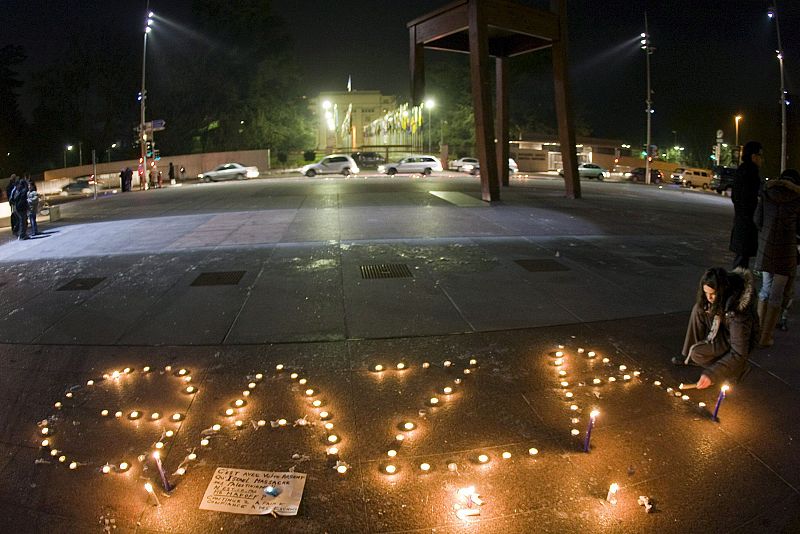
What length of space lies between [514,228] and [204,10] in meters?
61.2

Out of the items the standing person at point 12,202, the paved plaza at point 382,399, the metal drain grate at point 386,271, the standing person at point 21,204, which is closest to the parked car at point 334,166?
the standing person at point 12,202

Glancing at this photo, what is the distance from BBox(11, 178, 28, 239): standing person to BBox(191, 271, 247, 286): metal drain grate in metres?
6.82

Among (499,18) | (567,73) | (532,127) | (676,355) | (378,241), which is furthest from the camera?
(532,127)

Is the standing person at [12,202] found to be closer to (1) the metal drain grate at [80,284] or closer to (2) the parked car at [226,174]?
(1) the metal drain grate at [80,284]

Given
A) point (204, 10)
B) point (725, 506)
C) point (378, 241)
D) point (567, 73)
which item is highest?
point (204, 10)

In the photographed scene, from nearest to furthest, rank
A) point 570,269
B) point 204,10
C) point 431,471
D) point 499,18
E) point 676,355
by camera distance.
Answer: point 431,471 < point 676,355 < point 570,269 < point 499,18 < point 204,10

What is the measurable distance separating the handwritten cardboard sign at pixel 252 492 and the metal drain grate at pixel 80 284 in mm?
6146

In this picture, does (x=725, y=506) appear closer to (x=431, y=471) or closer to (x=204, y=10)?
(x=431, y=471)

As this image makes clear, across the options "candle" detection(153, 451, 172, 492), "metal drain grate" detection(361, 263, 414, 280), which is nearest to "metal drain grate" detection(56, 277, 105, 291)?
"metal drain grate" detection(361, 263, 414, 280)

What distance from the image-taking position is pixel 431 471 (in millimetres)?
4035

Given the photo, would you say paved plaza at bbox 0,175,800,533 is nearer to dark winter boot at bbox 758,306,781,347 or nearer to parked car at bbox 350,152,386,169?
dark winter boot at bbox 758,306,781,347

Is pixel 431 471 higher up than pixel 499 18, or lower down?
lower down

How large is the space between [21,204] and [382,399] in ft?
39.7

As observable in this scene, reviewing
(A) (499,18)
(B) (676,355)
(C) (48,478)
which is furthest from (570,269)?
(A) (499,18)
